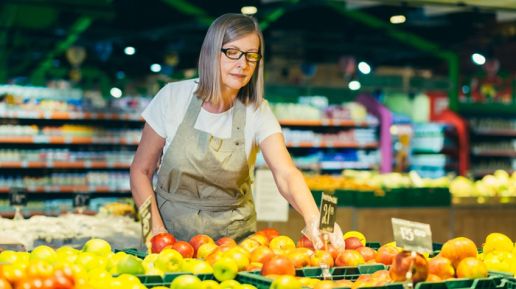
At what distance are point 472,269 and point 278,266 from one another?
677 mm

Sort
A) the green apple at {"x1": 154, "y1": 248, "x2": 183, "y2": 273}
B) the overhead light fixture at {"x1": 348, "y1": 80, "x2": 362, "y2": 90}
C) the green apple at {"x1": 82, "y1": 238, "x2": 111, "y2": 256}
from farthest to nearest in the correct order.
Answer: the overhead light fixture at {"x1": 348, "y1": 80, "x2": 362, "y2": 90}
the green apple at {"x1": 82, "y1": 238, "x2": 111, "y2": 256}
the green apple at {"x1": 154, "y1": 248, "x2": 183, "y2": 273}

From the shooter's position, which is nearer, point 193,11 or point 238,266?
point 238,266

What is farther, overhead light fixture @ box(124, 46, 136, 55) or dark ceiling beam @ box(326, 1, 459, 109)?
dark ceiling beam @ box(326, 1, 459, 109)

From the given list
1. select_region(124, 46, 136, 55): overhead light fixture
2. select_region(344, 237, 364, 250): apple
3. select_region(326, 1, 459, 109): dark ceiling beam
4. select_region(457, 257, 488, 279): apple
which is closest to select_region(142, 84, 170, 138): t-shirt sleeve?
select_region(344, 237, 364, 250): apple

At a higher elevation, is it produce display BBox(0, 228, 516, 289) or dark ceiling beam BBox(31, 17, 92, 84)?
dark ceiling beam BBox(31, 17, 92, 84)

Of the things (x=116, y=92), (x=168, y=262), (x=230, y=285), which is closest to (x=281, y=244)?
(x=168, y=262)

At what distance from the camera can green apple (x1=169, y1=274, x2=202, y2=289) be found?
2609 mm

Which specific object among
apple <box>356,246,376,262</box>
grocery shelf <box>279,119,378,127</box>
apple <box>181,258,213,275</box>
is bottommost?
apple <box>181,258,213,275</box>

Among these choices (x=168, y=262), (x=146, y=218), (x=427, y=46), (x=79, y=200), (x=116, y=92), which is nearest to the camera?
(x=168, y=262)

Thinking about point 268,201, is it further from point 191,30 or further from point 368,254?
point 191,30

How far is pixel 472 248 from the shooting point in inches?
121

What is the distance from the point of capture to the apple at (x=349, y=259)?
3082mm

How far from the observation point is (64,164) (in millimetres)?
10328

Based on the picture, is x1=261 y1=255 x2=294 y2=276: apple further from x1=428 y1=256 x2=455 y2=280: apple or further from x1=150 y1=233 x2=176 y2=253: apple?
x1=150 y1=233 x2=176 y2=253: apple
